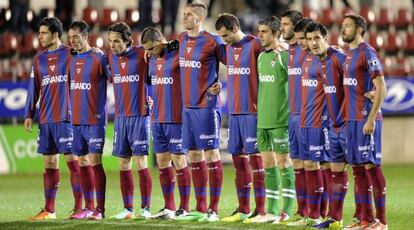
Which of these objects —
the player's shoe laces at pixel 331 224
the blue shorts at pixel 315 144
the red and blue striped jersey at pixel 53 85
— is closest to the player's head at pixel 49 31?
the red and blue striped jersey at pixel 53 85

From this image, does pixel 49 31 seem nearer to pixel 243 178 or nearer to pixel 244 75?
pixel 244 75

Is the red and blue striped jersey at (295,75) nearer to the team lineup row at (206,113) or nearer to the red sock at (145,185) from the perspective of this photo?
the team lineup row at (206,113)

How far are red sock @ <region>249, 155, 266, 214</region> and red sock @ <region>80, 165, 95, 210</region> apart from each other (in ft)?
5.95

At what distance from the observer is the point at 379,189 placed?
991cm

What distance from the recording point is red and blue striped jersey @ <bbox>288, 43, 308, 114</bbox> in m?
10.9

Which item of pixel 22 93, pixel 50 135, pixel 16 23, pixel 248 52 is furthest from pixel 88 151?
pixel 16 23

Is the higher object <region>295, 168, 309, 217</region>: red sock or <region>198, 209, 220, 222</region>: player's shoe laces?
<region>295, 168, 309, 217</region>: red sock

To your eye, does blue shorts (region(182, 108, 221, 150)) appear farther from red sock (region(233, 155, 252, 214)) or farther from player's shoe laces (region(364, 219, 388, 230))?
player's shoe laces (region(364, 219, 388, 230))

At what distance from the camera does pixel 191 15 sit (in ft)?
37.2

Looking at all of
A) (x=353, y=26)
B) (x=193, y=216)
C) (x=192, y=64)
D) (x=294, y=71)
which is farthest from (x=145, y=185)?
(x=353, y=26)

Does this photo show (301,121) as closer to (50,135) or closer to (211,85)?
(211,85)

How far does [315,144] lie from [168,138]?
176 cm

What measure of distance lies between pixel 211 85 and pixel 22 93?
28.5 feet

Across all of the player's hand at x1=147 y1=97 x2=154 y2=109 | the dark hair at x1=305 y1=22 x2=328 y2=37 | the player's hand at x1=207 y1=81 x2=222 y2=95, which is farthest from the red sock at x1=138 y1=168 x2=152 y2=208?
the dark hair at x1=305 y1=22 x2=328 y2=37
